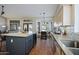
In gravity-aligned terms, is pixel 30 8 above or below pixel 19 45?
above

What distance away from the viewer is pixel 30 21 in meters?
15.8

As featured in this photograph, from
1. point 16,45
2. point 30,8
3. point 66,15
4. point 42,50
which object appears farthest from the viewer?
point 30,8

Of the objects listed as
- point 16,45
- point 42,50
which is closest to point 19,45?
point 16,45

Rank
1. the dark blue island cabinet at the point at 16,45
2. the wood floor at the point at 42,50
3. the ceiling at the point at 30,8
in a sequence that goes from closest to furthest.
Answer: the dark blue island cabinet at the point at 16,45 < the wood floor at the point at 42,50 < the ceiling at the point at 30,8

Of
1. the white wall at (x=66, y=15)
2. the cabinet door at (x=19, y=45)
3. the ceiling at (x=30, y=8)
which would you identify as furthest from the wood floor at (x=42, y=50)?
the ceiling at (x=30, y=8)

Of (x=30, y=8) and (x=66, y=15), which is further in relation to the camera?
(x=30, y=8)

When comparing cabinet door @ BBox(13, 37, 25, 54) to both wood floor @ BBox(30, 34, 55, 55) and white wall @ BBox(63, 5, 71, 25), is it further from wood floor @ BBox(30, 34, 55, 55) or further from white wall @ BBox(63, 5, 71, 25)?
white wall @ BBox(63, 5, 71, 25)

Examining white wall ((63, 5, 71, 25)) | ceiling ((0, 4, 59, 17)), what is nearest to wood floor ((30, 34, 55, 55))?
white wall ((63, 5, 71, 25))

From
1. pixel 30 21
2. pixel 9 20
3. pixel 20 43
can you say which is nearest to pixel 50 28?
pixel 30 21

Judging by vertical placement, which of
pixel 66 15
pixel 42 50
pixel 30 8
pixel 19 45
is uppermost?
pixel 30 8

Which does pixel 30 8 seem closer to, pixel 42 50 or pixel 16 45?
pixel 42 50

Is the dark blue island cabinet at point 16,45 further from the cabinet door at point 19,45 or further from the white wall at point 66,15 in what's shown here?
the white wall at point 66,15

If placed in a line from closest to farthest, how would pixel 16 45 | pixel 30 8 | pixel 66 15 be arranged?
pixel 66 15
pixel 16 45
pixel 30 8
